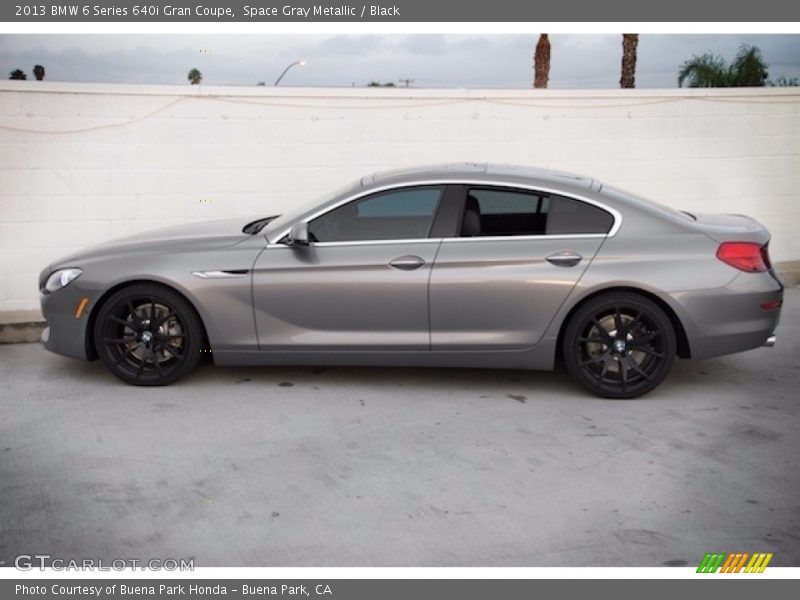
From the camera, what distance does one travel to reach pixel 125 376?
21.1 feet

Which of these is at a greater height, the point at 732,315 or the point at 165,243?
the point at 165,243

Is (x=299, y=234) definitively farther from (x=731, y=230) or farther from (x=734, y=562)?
(x=734, y=562)

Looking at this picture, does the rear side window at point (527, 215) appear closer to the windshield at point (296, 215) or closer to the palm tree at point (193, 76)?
the windshield at point (296, 215)

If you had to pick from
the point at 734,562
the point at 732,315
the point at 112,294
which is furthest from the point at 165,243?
the point at 734,562

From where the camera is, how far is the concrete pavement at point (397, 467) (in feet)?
13.8

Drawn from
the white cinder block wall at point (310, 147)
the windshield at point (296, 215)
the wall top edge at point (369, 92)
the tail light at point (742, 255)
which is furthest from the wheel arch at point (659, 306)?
the wall top edge at point (369, 92)

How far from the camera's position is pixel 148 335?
637 centimetres

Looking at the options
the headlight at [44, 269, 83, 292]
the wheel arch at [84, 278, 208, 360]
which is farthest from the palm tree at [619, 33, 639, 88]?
the headlight at [44, 269, 83, 292]

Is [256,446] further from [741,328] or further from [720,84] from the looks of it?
[720,84]

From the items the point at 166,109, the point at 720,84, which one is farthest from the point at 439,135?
the point at 720,84

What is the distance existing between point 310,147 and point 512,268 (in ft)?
11.6

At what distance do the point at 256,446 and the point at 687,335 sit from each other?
2845mm

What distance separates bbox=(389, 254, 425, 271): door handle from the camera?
6.16 meters

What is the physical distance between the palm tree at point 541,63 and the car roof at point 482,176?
43.9 feet
